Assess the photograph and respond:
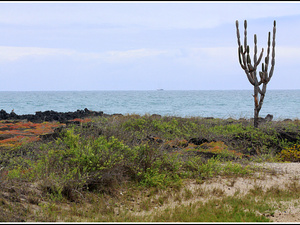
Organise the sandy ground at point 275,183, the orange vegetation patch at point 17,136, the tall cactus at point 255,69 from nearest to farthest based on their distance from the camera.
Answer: the sandy ground at point 275,183, the orange vegetation patch at point 17,136, the tall cactus at point 255,69

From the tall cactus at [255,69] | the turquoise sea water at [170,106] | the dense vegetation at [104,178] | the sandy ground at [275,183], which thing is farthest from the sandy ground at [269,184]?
the turquoise sea water at [170,106]

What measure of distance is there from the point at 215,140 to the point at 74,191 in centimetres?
726

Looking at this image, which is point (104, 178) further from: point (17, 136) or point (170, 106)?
point (170, 106)

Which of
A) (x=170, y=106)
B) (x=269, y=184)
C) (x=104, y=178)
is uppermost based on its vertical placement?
(x=170, y=106)

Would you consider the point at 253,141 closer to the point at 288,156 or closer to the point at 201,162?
the point at 288,156

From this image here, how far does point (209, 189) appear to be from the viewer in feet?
23.9

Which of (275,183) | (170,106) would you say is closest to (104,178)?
(275,183)

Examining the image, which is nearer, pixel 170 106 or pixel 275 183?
pixel 275 183

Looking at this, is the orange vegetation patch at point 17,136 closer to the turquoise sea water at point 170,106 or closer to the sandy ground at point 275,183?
the turquoise sea water at point 170,106

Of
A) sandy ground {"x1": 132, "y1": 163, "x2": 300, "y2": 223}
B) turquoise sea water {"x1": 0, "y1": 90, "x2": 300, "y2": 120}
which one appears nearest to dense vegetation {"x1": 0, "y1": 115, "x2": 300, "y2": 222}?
sandy ground {"x1": 132, "y1": 163, "x2": 300, "y2": 223}

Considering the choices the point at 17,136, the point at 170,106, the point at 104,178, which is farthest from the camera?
the point at 170,106

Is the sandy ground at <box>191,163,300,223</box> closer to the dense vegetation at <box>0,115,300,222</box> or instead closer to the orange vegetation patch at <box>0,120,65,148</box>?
the dense vegetation at <box>0,115,300,222</box>

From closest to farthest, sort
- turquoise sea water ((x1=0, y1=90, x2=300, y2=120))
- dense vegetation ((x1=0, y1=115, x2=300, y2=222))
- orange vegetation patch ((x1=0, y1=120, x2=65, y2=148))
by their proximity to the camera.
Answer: dense vegetation ((x1=0, y1=115, x2=300, y2=222)) < orange vegetation patch ((x1=0, y1=120, x2=65, y2=148)) < turquoise sea water ((x1=0, y1=90, x2=300, y2=120))

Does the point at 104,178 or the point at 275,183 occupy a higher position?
the point at 104,178
